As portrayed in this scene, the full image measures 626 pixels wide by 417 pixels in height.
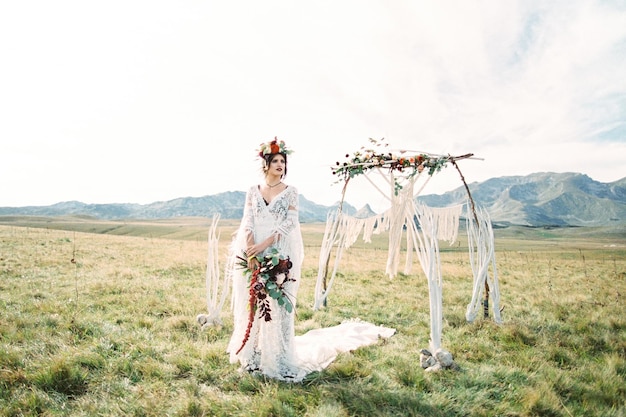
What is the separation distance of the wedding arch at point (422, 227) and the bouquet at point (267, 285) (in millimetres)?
2249

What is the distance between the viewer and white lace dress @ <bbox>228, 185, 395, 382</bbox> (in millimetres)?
4344

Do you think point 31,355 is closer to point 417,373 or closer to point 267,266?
point 267,266

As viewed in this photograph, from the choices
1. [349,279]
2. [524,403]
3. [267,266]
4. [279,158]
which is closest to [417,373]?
[524,403]

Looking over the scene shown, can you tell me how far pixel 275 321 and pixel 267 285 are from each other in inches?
23.6

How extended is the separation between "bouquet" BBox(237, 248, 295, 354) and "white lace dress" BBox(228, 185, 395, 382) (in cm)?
20

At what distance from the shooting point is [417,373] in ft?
13.8

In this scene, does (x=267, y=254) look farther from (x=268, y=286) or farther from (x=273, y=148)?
(x=273, y=148)

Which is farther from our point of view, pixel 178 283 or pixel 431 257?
pixel 178 283

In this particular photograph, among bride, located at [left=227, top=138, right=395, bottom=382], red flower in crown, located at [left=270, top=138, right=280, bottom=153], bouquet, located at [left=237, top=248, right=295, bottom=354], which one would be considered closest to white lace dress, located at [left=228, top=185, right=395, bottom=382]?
bride, located at [left=227, top=138, right=395, bottom=382]

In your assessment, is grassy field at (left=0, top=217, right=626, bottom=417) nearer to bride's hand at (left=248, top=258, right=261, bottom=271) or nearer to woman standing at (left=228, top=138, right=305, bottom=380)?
woman standing at (left=228, top=138, right=305, bottom=380)

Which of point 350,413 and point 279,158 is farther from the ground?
point 279,158

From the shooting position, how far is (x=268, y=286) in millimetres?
4172

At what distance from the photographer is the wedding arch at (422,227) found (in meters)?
5.04

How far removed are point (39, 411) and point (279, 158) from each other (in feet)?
13.0
